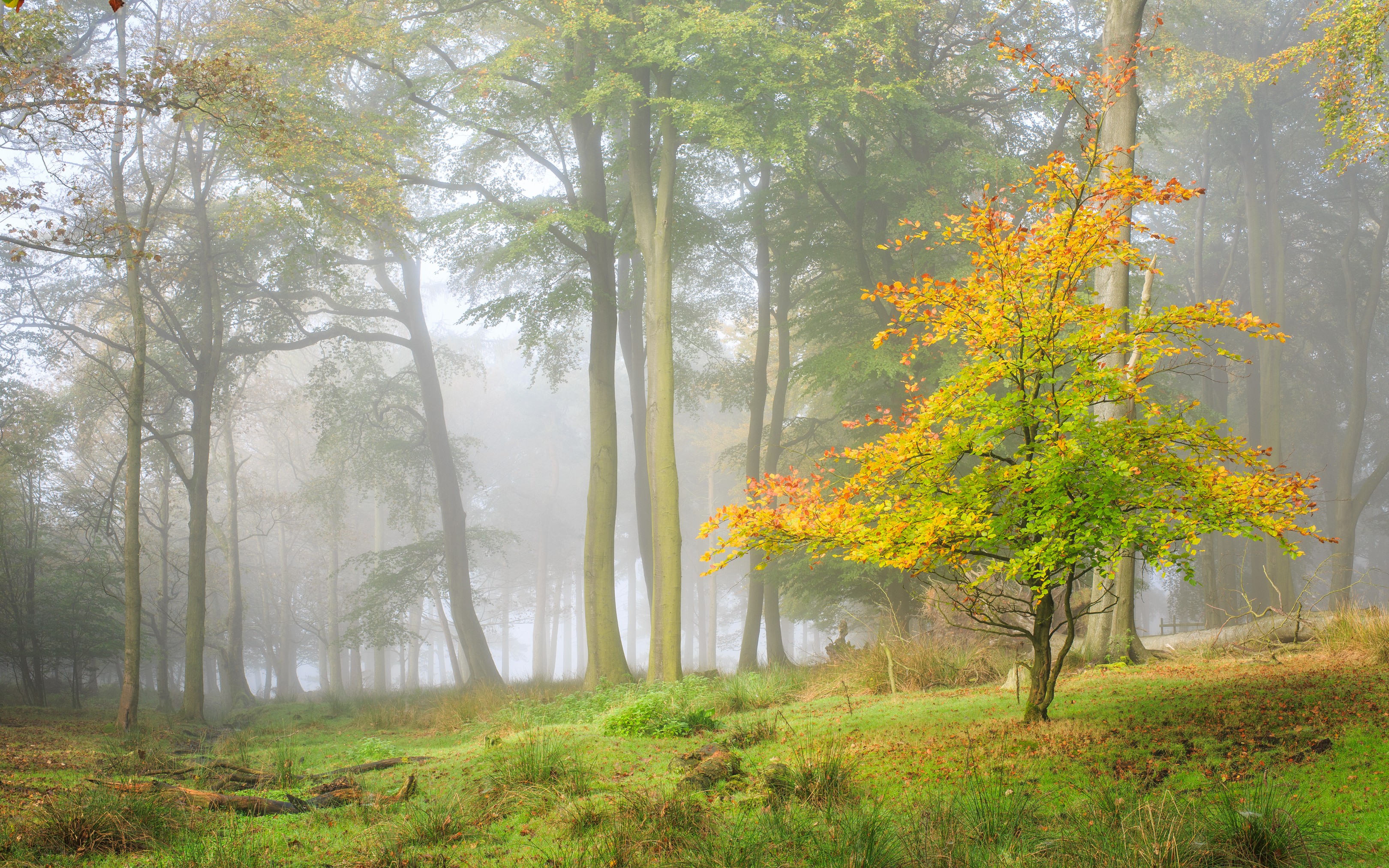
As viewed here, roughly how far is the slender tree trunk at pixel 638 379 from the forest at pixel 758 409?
0.15 m

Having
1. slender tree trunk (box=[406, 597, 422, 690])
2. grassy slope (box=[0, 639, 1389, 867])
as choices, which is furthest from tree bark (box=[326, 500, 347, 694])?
grassy slope (box=[0, 639, 1389, 867])

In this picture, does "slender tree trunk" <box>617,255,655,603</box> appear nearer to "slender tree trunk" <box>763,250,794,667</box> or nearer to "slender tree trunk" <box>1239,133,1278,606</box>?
"slender tree trunk" <box>763,250,794,667</box>

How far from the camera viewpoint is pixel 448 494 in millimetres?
19047

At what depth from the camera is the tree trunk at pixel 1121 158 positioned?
355 inches

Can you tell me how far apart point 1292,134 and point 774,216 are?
1566cm

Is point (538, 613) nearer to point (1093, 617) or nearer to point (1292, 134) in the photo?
point (1093, 617)

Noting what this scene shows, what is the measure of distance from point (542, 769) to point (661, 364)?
23.0 feet

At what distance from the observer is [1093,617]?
372 inches

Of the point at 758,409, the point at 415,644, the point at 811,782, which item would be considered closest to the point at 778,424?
the point at 758,409

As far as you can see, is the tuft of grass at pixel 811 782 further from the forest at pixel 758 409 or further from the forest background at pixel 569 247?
the forest background at pixel 569 247

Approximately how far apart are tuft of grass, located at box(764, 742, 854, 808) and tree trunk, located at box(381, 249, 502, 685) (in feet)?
46.1

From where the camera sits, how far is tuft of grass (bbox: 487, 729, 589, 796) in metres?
5.24

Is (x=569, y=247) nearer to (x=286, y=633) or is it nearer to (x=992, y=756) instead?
(x=992, y=756)

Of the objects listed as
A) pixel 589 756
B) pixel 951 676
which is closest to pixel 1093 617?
pixel 951 676
